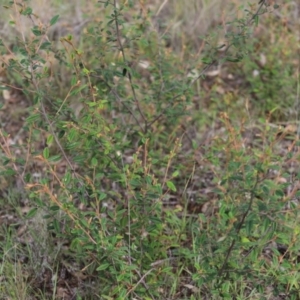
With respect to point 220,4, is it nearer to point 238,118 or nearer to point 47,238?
point 238,118

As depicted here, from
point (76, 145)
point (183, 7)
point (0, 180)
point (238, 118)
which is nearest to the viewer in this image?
point (76, 145)

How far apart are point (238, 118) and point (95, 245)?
1620 mm

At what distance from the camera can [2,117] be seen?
3.62 m

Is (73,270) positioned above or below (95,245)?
below

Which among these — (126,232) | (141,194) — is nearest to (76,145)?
(141,194)

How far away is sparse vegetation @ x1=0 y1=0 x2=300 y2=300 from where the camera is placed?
6.97 feet

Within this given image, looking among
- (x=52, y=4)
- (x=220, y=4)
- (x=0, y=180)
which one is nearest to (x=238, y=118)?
(x=220, y=4)

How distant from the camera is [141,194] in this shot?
220cm

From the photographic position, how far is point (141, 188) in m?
2.20

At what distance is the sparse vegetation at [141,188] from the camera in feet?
6.97

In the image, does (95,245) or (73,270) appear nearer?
(95,245)

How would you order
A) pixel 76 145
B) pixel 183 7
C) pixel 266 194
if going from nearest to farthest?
pixel 266 194
pixel 76 145
pixel 183 7

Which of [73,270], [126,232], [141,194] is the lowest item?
[73,270]

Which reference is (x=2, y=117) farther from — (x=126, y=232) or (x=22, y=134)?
(x=126, y=232)
